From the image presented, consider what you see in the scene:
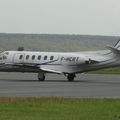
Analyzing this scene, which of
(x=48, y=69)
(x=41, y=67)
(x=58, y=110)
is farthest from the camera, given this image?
(x=41, y=67)

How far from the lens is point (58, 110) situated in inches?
768

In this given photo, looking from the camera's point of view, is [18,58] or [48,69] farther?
[18,58]

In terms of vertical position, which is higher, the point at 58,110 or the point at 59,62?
the point at 58,110

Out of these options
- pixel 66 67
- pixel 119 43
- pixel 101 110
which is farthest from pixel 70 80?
pixel 101 110

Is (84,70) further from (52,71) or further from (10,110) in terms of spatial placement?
(10,110)

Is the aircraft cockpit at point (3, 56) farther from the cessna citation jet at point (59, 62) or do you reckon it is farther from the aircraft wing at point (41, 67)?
the aircraft wing at point (41, 67)

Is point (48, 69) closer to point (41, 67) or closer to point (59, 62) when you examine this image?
point (41, 67)

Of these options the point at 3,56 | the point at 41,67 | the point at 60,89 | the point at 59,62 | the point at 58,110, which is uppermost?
the point at 58,110

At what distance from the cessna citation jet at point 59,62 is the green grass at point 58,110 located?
23.8 m

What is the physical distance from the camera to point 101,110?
1975 centimetres

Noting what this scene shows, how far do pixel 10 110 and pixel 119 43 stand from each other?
2909 centimetres

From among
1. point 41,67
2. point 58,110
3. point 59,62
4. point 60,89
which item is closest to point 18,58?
point 41,67

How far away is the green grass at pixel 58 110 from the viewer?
17.5 metres

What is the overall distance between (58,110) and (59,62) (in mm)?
28396
